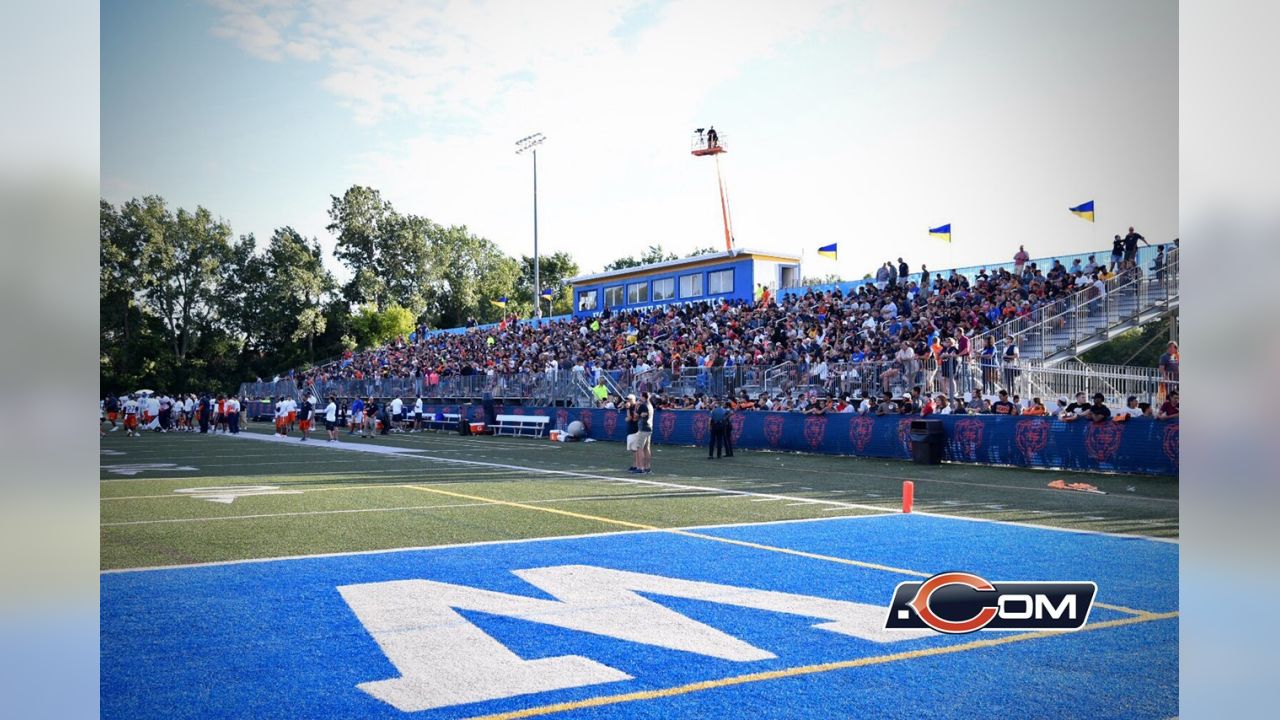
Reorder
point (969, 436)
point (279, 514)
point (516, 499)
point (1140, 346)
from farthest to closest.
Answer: point (1140, 346) → point (969, 436) → point (516, 499) → point (279, 514)

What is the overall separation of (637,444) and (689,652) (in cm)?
1148

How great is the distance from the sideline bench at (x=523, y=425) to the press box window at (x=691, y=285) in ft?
37.4

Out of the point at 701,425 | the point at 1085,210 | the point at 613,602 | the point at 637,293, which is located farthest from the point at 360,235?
the point at 637,293

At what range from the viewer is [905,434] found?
1881cm

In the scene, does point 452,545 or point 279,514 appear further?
point 279,514

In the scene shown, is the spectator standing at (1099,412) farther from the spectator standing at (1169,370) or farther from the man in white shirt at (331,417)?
the man in white shirt at (331,417)

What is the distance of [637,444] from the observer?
16281mm

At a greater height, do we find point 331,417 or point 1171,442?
point 1171,442

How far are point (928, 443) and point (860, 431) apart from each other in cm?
236

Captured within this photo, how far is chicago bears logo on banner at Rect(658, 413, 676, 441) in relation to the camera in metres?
25.0

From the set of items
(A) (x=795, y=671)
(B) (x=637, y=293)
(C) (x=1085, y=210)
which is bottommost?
(A) (x=795, y=671)

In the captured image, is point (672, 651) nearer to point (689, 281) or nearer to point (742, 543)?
point (742, 543)

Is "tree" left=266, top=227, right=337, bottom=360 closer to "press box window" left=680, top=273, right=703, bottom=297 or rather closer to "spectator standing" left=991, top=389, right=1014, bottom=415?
"spectator standing" left=991, top=389, right=1014, bottom=415
